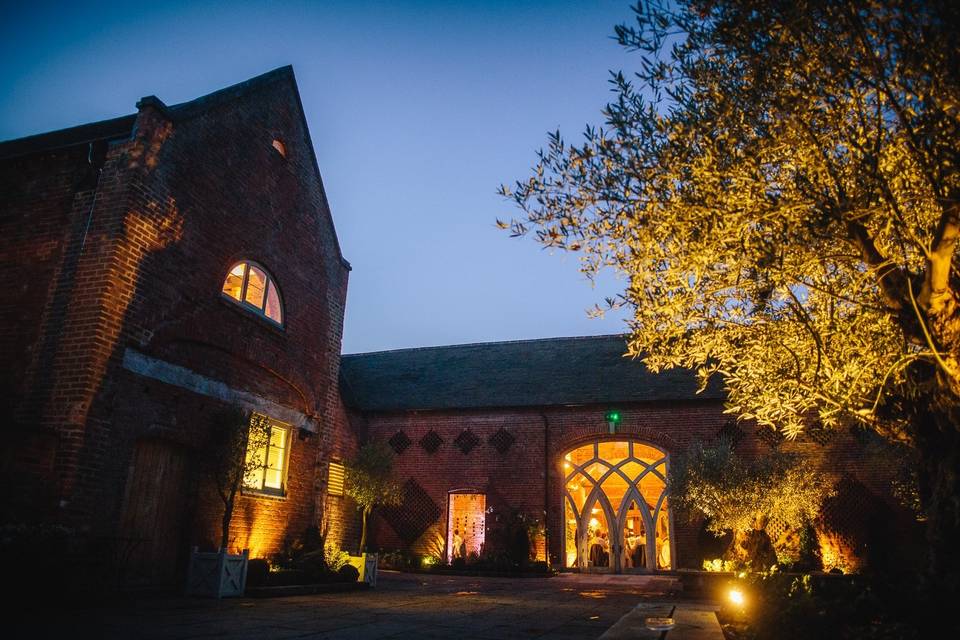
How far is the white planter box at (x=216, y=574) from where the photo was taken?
8.40m

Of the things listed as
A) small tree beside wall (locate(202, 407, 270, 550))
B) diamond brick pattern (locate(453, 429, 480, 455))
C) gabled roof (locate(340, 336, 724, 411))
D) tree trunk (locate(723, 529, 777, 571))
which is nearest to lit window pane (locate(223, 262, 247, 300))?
small tree beside wall (locate(202, 407, 270, 550))

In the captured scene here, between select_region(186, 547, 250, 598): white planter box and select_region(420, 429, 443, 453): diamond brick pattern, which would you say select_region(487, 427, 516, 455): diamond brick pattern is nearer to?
select_region(420, 429, 443, 453): diamond brick pattern

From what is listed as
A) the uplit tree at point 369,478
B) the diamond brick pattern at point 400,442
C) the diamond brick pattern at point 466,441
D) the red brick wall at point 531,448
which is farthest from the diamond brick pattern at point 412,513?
the uplit tree at point 369,478

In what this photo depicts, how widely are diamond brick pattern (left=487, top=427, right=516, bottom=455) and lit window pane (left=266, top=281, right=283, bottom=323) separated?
32.3 feet

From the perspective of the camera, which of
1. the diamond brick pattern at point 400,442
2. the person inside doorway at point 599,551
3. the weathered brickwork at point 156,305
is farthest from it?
the diamond brick pattern at point 400,442

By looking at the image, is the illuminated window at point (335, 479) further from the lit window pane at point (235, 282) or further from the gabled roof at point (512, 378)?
the lit window pane at point (235, 282)

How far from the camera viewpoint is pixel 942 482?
5355 mm

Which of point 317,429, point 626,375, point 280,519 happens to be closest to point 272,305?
point 317,429

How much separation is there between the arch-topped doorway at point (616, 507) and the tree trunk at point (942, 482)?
13288mm

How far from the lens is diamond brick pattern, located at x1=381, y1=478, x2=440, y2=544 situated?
19.3 m

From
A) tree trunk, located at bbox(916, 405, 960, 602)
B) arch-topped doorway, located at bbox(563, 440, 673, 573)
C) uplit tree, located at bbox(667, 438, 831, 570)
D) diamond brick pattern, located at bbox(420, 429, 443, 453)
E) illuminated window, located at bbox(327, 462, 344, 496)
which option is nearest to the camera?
tree trunk, located at bbox(916, 405, 960, 602)

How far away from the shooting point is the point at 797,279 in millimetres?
6121

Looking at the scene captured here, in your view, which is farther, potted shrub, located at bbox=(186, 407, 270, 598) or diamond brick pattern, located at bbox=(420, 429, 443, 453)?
diamond brick pattern, located at bbox=(420, 429, 443, 453)

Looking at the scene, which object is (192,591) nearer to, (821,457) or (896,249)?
(896,249)
